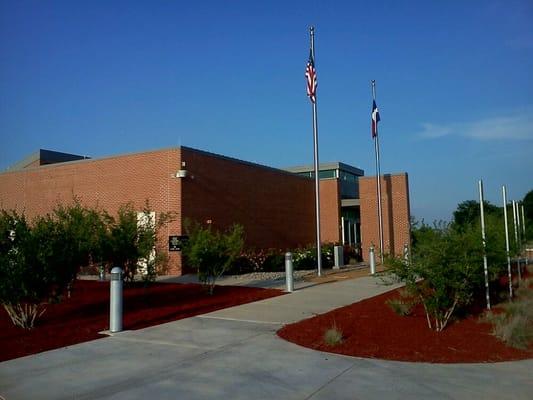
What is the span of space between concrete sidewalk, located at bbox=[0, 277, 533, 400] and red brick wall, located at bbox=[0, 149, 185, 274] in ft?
45.2

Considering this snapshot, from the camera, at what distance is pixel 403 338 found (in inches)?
355

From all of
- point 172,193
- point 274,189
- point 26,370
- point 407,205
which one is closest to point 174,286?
point 172,193

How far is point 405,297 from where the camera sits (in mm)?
13266

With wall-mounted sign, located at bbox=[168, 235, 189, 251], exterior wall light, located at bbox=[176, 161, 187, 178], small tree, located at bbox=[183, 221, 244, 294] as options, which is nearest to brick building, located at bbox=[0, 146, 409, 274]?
exterior wall light, located at bbox=[176, 161, 187, 178]

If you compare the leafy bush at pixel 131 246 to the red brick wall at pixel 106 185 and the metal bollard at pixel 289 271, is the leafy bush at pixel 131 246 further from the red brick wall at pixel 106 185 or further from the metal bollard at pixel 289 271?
the red brick wall at pixel 106 185

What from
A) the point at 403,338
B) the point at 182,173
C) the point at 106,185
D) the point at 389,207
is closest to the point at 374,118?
the point at 389,207

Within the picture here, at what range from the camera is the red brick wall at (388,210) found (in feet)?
108

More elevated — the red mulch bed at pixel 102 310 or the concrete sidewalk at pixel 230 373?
the red mulch bed at pixel 102 310

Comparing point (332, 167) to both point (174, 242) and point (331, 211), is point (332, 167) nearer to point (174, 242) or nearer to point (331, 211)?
point (331, 211)

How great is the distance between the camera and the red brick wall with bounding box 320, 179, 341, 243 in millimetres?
35219

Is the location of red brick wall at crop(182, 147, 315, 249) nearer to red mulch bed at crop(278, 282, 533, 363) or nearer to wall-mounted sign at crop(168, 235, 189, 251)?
wall-mounted sign at crop(168, 235, 189, 251)

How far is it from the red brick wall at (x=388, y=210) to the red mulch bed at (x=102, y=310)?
1809 centimetres

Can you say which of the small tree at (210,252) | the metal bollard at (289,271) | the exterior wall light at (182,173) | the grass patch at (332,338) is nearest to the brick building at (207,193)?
the exterior wall light at (182,173)

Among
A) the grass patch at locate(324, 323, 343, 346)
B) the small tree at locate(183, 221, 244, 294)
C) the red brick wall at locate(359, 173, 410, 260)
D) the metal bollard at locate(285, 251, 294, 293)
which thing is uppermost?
the red brick wall at locate(359, 173, 410, 260)
